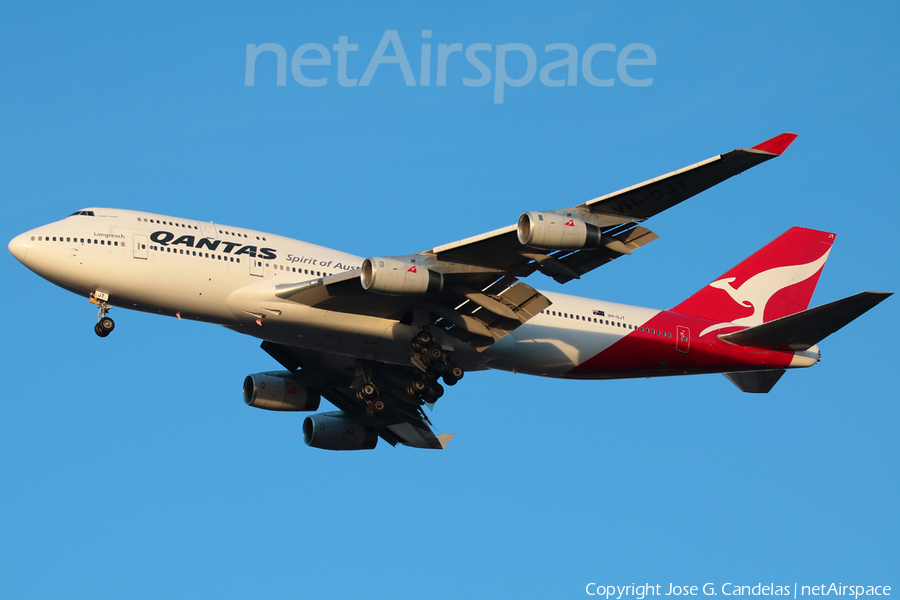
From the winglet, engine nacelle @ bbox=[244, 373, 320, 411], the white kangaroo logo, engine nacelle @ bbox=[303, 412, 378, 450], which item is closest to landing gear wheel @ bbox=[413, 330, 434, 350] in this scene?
engine nacelle @ bbox=[244, 373, 320, 411]

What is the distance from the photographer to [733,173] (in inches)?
1043

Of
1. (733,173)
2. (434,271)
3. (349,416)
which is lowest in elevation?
(349,416)

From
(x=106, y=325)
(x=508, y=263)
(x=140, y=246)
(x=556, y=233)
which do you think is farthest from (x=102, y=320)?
(x=556, y=233)

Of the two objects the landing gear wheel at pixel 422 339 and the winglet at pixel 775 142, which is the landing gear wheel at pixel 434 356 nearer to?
the landing gear wheel at pixel 422 339

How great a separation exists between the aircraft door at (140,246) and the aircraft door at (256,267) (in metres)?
3.20

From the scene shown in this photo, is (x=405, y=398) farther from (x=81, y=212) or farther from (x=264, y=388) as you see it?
(x=81, y=212)

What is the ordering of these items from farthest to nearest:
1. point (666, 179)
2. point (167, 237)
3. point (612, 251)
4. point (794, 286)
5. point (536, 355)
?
point (794, 286)
point (536, 355)
point (167, 237)
point (612, 251)
point (666, 179)

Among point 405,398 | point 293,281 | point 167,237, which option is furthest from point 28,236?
point 405,398

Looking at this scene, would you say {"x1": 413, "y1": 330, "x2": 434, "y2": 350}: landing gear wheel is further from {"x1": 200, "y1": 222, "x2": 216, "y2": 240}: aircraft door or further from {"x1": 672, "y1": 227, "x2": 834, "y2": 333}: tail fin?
{"x1": 672, "y1": 227, "x2": 834, "y2": 333}: tail fin

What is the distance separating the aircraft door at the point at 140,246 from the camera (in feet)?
98.5

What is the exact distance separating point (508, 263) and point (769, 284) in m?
14.7

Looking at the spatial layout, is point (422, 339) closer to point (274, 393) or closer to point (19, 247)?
point (274, 393)

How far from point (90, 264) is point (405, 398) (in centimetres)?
1287

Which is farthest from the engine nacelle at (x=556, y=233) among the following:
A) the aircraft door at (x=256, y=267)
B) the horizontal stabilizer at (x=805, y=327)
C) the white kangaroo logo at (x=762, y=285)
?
the white kangaroo logo at (x=762, y=285)
